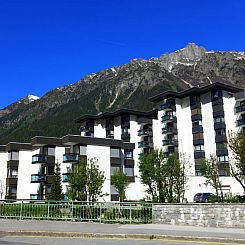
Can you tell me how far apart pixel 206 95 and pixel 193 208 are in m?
50.6

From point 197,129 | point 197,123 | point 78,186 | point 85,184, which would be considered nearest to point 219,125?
point 197,129

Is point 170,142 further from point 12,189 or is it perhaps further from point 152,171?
point 152,171

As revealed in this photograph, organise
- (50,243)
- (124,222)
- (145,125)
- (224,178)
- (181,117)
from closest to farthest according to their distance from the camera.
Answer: (50,243), (124,222), (224,178), (181,117), (145,125)

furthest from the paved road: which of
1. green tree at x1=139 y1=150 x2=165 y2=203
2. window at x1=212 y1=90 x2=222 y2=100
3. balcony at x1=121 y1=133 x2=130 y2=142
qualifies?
balcony at x1=121 y1=133 x2=130 y2=142

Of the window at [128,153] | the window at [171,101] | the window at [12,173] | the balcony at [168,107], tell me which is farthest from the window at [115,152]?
the window at [12,173]

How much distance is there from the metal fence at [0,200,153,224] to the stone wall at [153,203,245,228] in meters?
0.90

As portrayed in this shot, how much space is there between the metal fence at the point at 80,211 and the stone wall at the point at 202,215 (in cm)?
90

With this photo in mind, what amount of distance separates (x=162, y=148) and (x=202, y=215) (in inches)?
1802

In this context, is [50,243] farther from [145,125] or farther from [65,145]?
[145,125]

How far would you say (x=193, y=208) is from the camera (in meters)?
18.3

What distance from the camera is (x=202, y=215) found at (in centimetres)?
1795

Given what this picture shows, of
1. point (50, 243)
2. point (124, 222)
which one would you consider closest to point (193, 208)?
point (124, 222)

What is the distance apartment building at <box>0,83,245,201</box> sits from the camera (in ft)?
192

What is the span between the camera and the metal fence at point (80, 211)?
19781mm
